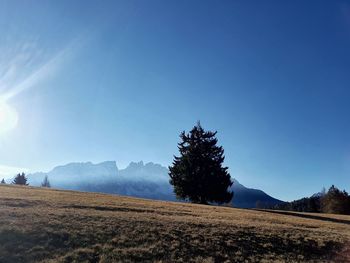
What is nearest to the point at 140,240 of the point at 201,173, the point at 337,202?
the point at 201,173

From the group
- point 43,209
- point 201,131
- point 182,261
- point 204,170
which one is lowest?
point 182,261

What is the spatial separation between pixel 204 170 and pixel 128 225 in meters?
41.3

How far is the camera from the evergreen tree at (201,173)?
6338 cm

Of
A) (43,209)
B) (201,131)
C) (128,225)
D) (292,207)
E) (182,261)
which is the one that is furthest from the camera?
(292,207)

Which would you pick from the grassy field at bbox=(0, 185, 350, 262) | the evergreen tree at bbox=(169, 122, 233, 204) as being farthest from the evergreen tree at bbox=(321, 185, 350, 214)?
the grassy field at bbox=(0, 185, 350, 262)

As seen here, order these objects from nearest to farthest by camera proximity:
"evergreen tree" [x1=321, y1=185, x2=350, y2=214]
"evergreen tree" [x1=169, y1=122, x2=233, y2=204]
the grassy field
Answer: the grassy field
"evergreen tree" [x1=169, y1=122, x2=233, y2=204]
"evergreen tree" [x1=321, y1=185, x2=350, y2=214]

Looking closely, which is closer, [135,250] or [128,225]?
[135,250]

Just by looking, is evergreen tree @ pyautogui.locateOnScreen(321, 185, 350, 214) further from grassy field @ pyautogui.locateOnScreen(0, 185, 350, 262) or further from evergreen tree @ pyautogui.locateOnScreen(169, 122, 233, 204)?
grassy field @ pyautogui.locateOnScreen(0, 185, 350, 262)

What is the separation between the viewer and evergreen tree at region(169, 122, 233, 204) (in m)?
63.4

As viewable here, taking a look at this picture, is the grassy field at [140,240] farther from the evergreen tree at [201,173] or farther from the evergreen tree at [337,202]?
the evergreen tree at [337,202]

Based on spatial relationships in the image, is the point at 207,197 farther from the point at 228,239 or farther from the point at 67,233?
the point at 67,233

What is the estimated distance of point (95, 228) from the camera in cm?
2155

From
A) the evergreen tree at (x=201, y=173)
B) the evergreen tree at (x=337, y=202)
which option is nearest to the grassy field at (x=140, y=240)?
the evergreen tree at (x=201, y=173)

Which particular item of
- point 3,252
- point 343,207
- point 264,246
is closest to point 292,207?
point 343,207
